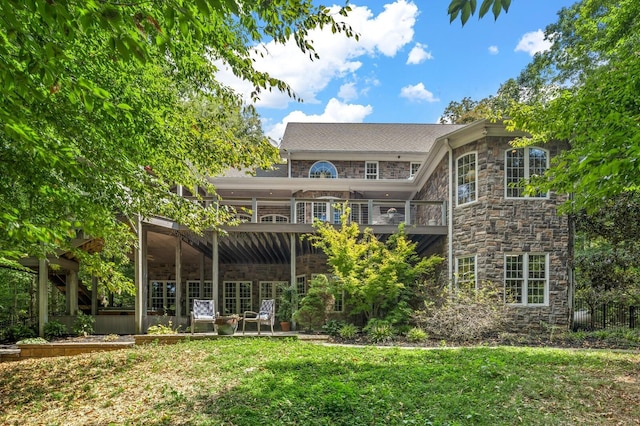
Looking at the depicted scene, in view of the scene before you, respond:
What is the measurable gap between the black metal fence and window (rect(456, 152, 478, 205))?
4934mm

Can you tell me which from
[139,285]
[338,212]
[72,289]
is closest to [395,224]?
[338,212]

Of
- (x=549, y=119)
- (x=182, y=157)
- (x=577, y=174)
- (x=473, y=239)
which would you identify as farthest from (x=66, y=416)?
(x=473, y=239)

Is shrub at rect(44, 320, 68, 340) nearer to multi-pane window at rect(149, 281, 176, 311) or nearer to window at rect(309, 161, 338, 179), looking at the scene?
multi-pane window at rect(149, 281, 176, 311)

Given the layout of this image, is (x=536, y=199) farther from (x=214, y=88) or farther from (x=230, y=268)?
(x=230, y=268)

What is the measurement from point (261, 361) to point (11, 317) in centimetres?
1483

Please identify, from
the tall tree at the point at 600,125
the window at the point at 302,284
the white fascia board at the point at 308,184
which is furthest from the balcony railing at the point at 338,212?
the tall tree at the point at 600,125

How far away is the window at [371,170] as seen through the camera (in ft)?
55.6

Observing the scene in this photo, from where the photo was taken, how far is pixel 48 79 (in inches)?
76.2

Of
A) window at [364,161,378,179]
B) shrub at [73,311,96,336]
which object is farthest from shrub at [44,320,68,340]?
window at [364,161,378,179]

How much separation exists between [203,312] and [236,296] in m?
6.17

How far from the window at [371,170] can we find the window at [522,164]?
23.4ft

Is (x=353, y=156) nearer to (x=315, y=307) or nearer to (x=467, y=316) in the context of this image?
(x=315, y=307)

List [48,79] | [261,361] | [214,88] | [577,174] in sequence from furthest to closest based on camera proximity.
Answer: [261,361] < [214,88] < [577,174] < [48,79]

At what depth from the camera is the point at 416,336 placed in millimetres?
9055
